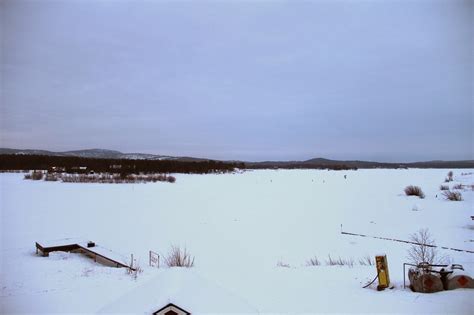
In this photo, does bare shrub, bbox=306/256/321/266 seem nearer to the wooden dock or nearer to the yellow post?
the yellow post

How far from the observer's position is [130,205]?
17.1 m

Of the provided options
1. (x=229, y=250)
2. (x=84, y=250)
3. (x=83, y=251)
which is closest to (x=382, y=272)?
(x=229, y=250)

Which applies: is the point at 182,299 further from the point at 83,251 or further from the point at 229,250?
the point at 83,251

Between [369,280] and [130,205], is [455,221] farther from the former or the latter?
[130,205]

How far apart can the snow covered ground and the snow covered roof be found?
Answer: 15 millimetres

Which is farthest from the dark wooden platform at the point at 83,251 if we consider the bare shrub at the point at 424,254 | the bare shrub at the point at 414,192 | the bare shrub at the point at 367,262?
the bare shrub at the point at 414,192

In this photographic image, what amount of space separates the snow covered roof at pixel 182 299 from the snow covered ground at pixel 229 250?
0.01 metres

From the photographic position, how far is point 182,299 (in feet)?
12.4

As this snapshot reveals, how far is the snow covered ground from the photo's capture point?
4.17 metres

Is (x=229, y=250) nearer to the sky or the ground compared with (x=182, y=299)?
nearer to the ground

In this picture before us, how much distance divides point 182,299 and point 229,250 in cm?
540

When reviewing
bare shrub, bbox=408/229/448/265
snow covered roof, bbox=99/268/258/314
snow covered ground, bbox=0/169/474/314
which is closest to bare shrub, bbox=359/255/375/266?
snow covered ground, bbox=0/169/474/314

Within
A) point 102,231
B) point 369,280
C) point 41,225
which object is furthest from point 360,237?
point 41,225

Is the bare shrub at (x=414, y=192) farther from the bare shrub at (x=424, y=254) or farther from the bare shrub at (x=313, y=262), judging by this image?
the bare shrub at (x=313, y=262)
